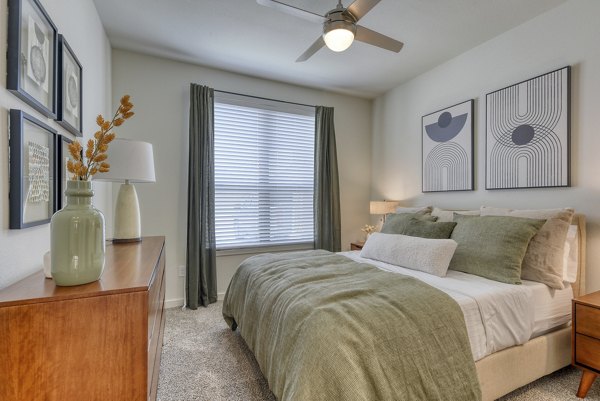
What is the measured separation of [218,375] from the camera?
1.97m

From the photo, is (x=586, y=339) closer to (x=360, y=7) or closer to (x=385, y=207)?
(x=385, y=207)

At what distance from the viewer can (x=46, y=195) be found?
4.27 feet

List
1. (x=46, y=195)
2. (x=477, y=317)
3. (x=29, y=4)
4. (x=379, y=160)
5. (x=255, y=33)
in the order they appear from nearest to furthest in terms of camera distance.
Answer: (x=29, y=4)
(x=46, y=195)
(x=477, y=317)
(x=255, y=33)
(x=379, y=160)

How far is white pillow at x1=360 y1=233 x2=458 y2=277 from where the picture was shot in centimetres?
203

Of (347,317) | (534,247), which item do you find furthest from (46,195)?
(534,247)

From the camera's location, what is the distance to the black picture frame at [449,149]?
2924mm

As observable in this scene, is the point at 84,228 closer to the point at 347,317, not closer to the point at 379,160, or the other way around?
the point at 347,317

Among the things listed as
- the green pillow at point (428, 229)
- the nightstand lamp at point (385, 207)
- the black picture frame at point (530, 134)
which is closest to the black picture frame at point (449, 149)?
the black picture frame at point (530, 134)

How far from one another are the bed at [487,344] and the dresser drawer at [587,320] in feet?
0.48

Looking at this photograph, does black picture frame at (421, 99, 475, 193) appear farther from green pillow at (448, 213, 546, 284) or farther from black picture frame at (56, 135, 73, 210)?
black picture frame at (56, 135, 73, 210)

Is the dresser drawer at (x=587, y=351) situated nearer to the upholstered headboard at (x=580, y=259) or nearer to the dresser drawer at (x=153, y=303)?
the upholstered headboard at (x=580, y=259)

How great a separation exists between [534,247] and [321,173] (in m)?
2.40

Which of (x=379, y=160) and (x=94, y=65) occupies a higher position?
(x=94, y=65)

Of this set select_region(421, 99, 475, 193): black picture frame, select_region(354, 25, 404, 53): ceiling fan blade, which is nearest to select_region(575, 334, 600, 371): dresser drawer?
select_region(421, 99, 475, 193): black picture frame
